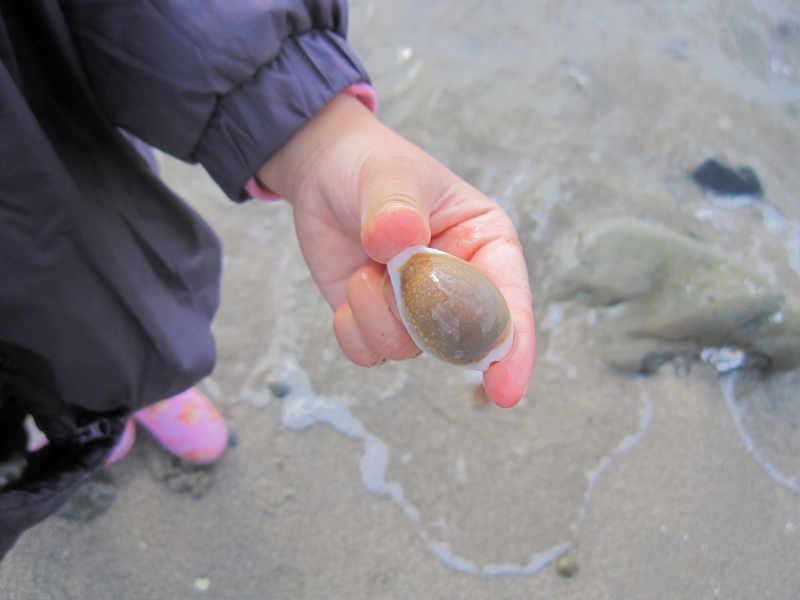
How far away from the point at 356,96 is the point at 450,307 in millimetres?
843

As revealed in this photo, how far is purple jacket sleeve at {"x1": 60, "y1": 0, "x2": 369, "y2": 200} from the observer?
1.46 meters

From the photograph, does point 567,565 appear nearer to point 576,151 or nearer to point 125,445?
point 125,445

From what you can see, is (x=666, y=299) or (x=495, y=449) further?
(x=666, y=299)

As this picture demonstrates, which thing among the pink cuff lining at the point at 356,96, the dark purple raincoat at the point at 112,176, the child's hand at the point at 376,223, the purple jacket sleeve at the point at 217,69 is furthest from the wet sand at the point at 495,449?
the purple jacket sleeve at the point at 217,69

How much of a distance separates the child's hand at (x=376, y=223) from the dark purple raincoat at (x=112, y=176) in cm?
12

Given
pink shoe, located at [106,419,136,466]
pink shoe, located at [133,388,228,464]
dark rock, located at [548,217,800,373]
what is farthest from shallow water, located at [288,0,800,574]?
pink shoe, located at [106,419,136,466]

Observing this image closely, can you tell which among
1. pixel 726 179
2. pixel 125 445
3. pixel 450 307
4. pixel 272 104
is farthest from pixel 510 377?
pixel 726 179

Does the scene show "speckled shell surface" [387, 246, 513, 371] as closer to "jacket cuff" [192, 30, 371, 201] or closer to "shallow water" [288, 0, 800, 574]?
"jacket cuff" [192, 30, 371, 201]

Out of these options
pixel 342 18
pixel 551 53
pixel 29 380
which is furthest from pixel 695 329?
pixel 29 380

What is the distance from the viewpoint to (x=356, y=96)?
1917mm

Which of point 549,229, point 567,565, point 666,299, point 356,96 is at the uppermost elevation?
point 356,96

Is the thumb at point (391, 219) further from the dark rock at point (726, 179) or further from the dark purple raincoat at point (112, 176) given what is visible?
the dark rock at point (726, 179)

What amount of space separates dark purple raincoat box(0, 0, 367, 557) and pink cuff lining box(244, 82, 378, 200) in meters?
0.05

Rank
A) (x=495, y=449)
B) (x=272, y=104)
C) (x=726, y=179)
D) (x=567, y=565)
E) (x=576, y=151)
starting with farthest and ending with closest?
(x=576, y=151) < (x=726, y=179) < (x=495, y=449) < (x=567, y=565) < (x=272, y=104)
